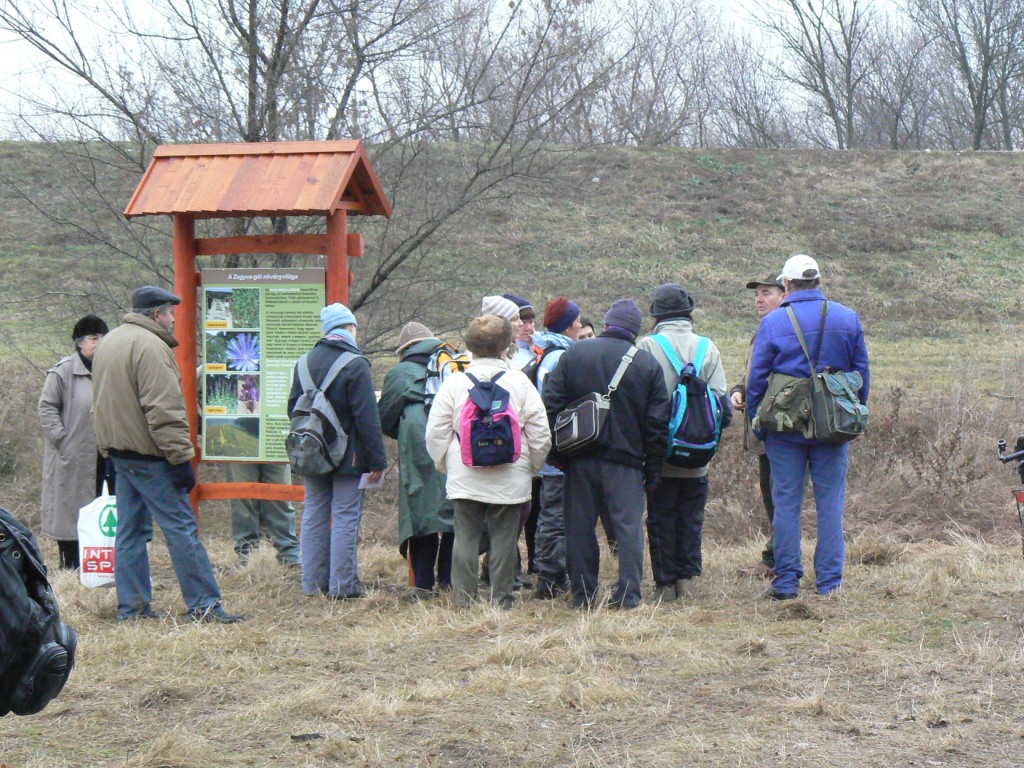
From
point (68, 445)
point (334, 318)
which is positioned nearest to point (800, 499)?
point (334, 318)

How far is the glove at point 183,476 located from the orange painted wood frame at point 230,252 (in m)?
1.07

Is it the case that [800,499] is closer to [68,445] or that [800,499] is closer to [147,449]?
[147,449]

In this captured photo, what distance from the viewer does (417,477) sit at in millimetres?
6859

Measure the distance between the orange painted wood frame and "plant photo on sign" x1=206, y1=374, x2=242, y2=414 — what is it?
0.15m

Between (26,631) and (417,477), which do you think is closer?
(26,631)

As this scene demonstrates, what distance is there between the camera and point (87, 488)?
8023 millimetres

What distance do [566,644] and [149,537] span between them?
8.69 feet

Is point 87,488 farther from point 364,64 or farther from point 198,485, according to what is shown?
point 364,64

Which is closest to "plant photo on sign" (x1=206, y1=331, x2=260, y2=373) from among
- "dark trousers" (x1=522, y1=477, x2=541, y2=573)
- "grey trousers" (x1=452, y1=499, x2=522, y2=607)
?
"grey trousers" (x1=452, y1=499, x2=522, y2=607)

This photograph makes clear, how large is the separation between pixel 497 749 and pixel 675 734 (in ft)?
2.21

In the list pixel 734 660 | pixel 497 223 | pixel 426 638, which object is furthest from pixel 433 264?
pixel 497 223

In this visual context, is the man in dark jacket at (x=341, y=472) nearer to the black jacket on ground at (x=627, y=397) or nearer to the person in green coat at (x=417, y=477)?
the person in green coat at (x=417, y=477)

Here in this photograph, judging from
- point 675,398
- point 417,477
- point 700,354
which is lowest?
point 417,477

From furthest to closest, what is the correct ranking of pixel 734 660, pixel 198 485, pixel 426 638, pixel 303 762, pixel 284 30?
pixel 284 30 < pixel 198 485 < pixel 426 638 < pixel 734 660 < pixel 303 762
